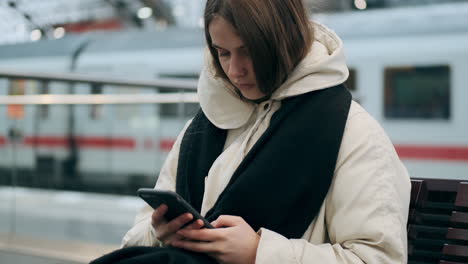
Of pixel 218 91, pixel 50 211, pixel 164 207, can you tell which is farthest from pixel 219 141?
pixel 50 211

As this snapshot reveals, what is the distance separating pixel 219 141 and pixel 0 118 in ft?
12.6

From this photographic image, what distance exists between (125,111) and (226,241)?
15.3 ft

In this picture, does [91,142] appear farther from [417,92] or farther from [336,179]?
[336,179]

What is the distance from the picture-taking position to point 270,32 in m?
1.22

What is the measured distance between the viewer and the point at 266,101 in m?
1.31

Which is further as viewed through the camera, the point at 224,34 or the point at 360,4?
the point at 360,4

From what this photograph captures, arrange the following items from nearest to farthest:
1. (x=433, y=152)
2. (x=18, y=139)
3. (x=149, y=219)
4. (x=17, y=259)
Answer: (x=149, y=219) → (x=17, y=259) → (x=18, y=139) → (x=433, y=152)

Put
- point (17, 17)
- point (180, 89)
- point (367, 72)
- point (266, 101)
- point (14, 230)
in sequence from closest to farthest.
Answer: point (266, 101) → point (14, 230) → point (180, 89) → point (367, 72) → point (17, 17)

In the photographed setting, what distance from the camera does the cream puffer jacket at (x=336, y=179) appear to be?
3.81 feet

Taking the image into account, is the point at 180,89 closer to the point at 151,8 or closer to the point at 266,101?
the point at 266,101

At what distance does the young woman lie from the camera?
1.17 m

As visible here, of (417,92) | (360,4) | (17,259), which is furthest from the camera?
(360,4)

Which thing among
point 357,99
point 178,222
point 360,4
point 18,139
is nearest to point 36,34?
point 360,4

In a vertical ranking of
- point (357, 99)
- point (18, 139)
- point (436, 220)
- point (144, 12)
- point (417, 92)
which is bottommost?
point (18, 139)
